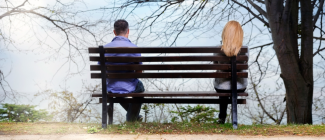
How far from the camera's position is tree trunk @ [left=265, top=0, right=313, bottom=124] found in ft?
20.3

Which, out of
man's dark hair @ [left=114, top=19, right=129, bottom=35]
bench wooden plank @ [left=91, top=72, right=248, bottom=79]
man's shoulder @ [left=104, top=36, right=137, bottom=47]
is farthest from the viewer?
man's dark hair @ [left=114, top=19, right=129, bottom=35]

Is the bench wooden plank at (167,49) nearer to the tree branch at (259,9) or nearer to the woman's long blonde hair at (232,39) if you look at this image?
the woman's long blonde hair at (232,39)

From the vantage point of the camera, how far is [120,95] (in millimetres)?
4371

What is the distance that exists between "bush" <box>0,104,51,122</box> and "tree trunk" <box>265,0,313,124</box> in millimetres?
5076

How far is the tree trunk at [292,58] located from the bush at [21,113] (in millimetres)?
5076

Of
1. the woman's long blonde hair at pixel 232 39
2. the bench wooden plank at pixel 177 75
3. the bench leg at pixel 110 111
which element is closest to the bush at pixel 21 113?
the bench leg at pixel 110 111

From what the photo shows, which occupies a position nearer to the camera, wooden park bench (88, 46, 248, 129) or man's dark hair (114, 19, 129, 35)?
wooden park bench (88, 46, 248, 129)

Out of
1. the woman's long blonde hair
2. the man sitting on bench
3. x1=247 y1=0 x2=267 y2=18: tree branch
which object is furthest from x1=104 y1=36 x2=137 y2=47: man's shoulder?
x1=247 y1=0 x2=267 y2=18: tree branch

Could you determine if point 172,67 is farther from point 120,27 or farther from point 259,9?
point 259,9

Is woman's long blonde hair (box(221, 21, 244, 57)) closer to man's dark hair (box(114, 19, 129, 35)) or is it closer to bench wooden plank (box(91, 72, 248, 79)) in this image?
bench wooden plank (box(91, 72, 248, 79))

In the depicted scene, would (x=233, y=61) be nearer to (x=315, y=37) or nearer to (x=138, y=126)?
(x=138, y=126)

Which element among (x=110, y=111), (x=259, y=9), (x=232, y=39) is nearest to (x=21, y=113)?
(x=110, y=111)

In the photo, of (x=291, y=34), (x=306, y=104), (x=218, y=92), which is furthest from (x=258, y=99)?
(x=218, y=92)

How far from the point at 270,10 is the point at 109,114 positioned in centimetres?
402
